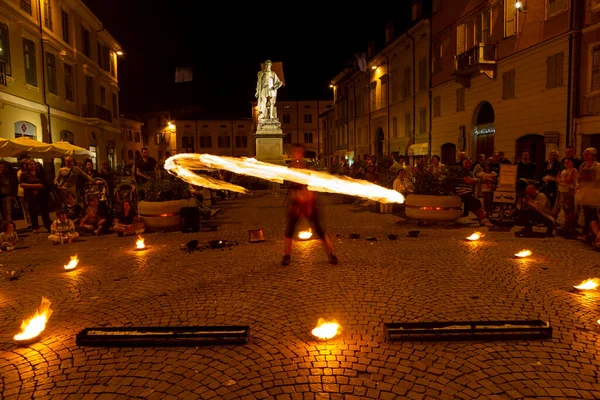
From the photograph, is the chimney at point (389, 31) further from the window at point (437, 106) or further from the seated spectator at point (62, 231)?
the seated spectator at point (62, 231)

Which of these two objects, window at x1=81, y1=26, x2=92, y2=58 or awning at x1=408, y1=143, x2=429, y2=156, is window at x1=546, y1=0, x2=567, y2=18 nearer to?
awning at x1=408, y1=143, x2=429, y2=156

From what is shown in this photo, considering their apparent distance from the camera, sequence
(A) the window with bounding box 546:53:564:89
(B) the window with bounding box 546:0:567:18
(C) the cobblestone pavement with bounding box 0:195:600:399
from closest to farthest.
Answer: (C) the cobblestone pavement with bounding box 0:195:600:399 → (B) the window with bounding box 546:0:567:18 → (A) the window with bounding box 546:53:564:89

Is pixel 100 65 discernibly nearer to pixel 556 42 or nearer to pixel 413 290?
pixel 556 42

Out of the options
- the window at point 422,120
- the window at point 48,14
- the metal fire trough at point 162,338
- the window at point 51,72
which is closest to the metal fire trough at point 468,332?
the metal fire trough at point 162,338

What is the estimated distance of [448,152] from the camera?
3069 cm

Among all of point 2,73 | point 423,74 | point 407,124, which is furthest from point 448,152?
point 2,73

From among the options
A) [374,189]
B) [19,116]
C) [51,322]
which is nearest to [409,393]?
[51,322]

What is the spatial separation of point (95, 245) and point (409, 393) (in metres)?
8.70

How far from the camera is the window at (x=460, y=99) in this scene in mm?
28016

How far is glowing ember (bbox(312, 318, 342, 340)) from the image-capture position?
4.62m

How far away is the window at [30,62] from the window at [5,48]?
1.90 m

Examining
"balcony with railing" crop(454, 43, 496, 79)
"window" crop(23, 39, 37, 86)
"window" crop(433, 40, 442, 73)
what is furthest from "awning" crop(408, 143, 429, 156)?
"window" crop(23, 39, 37, 86)

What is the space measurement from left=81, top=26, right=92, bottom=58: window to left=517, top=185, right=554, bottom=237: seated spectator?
2993 cm

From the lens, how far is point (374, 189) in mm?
14531
